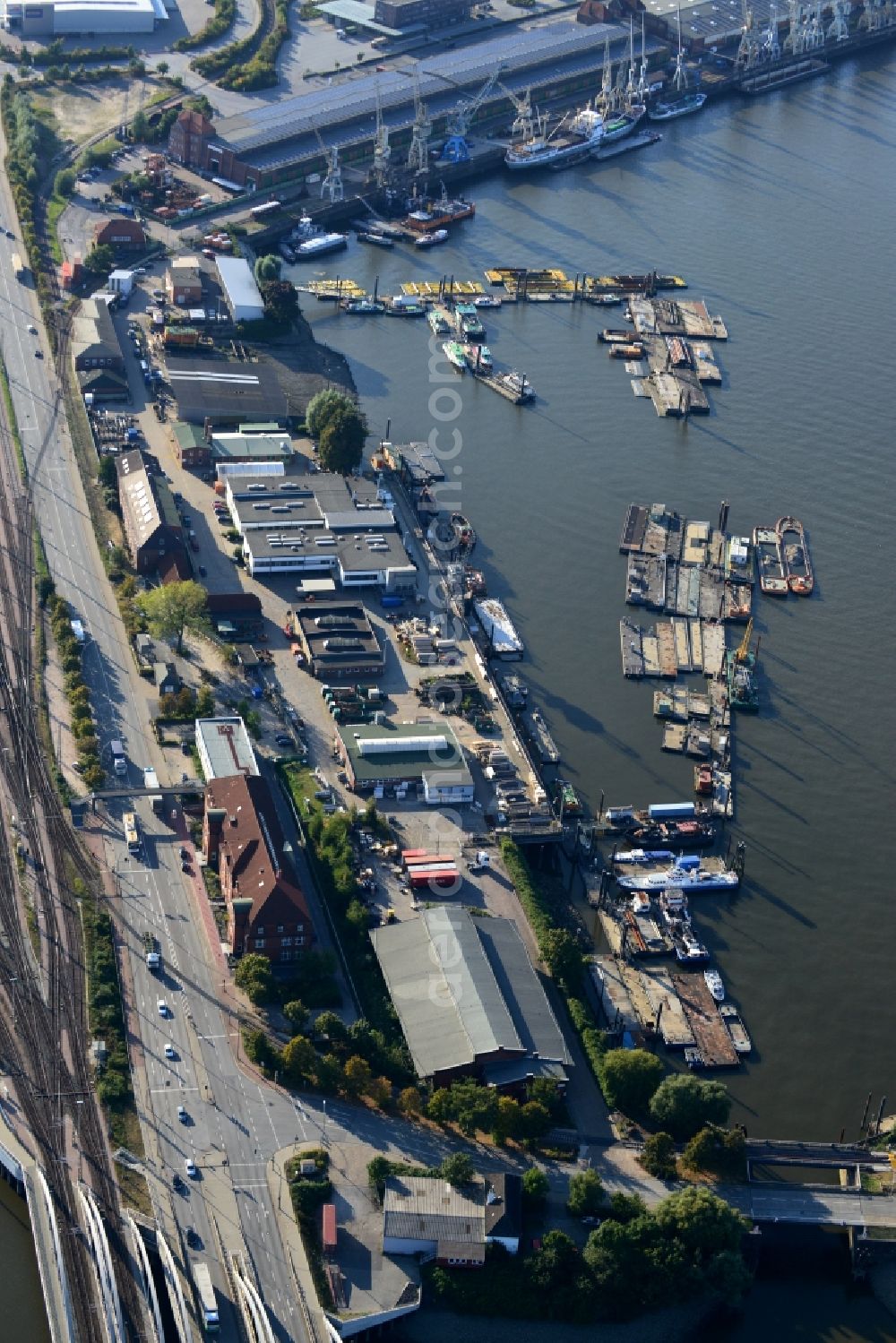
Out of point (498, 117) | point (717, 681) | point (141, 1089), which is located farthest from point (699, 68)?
point (141, 1089)

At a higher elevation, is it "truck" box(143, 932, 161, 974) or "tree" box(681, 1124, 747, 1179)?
"truck" box(143, 932, 161, 974)

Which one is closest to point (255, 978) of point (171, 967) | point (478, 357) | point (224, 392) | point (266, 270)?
point (171, 967)

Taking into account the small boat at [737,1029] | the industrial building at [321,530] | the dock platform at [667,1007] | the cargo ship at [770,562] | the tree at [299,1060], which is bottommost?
the small boat at [737,1029]

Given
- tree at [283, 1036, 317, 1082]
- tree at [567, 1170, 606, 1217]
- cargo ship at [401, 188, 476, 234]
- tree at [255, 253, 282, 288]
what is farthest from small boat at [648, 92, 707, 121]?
tree at [567, 1170, 606, 1217]

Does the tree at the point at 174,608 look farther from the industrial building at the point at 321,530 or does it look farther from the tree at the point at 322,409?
the tree at the point at 322,409

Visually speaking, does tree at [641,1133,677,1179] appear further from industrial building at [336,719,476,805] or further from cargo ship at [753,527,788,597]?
cargo ship at [753,527,788,597]

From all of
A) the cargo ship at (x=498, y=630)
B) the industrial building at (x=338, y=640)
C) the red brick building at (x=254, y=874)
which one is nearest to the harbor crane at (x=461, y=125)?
the cargo ship at (x=498, y=630)
